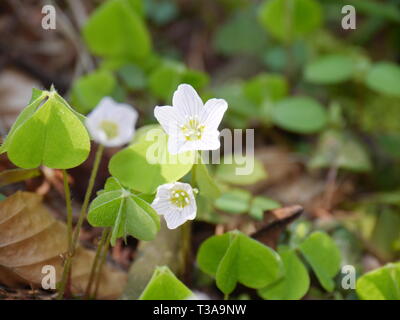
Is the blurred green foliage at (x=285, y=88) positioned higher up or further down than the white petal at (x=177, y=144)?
higher up

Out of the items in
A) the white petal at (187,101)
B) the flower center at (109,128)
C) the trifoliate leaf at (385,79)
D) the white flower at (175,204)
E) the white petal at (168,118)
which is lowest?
the white flower at (175,204)

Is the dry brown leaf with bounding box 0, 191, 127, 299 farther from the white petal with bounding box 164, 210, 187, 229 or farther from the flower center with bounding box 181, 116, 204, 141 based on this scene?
the flower center with bounding box 181, 116, 204, 141

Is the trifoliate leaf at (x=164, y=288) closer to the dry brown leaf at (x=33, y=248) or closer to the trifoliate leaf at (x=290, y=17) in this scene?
the dry brown leaf at (x=33, y=248)

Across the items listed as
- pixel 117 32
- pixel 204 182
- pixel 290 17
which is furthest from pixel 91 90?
pixel 290 17

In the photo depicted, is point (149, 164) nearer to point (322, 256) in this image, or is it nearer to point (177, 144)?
point (177, 144)

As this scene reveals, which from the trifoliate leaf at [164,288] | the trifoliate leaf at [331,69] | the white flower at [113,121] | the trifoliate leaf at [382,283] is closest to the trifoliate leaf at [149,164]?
the trifoliate leaf at [164,288]

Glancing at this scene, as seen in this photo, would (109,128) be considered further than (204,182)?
Yes
